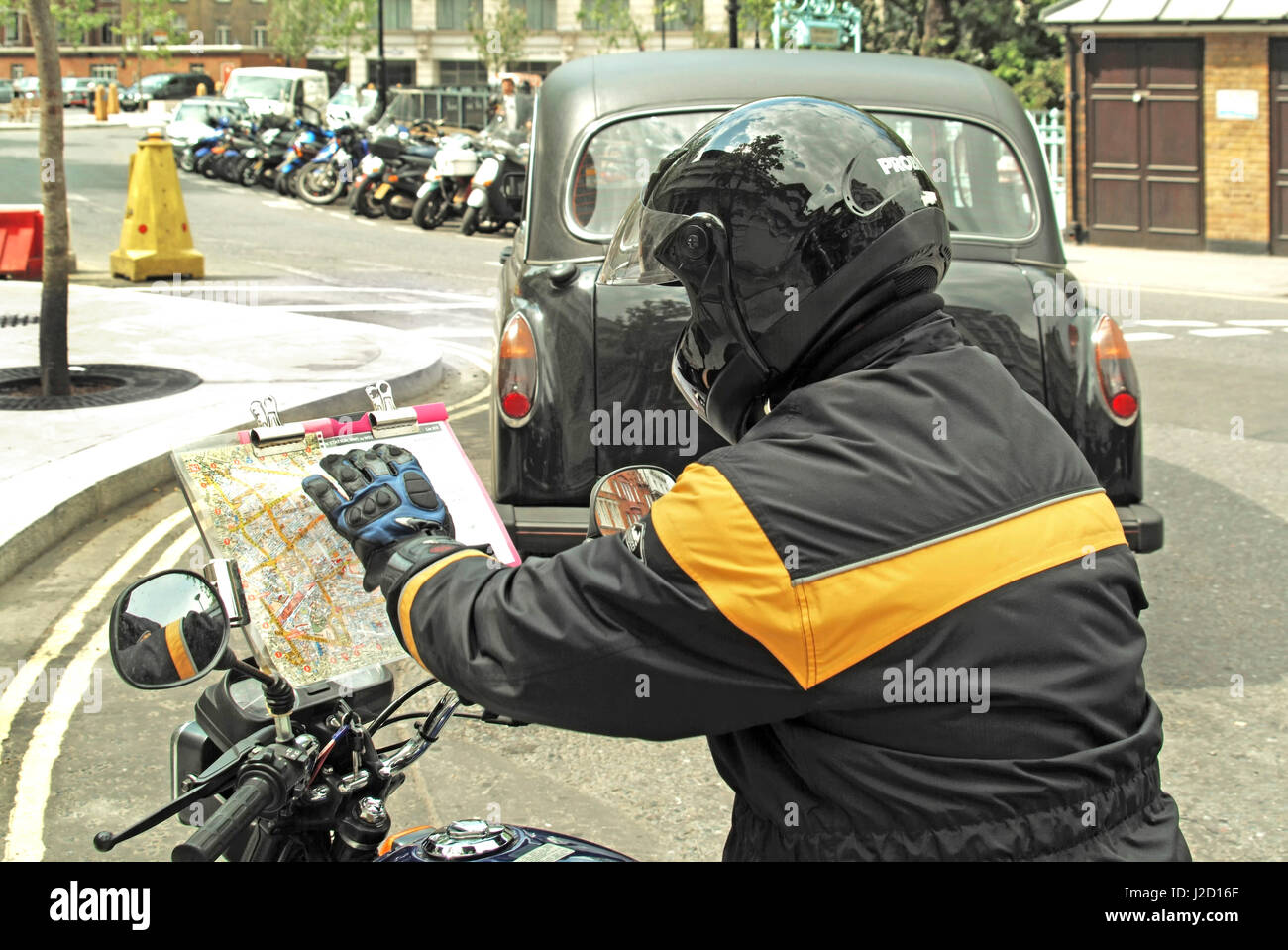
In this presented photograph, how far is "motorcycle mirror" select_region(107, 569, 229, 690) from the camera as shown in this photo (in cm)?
190

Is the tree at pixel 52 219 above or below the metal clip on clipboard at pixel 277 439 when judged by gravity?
above


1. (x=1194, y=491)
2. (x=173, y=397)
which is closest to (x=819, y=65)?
(x=1194, y=491)

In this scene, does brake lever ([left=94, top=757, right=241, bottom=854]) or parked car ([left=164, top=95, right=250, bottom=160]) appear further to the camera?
parked car ([left=164, top=95, right=250, bottom=160])

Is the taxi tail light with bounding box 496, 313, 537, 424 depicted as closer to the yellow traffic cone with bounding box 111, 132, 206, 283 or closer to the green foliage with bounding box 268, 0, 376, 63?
the yellow traffic cone with bounding box 111, 132, 206, 283

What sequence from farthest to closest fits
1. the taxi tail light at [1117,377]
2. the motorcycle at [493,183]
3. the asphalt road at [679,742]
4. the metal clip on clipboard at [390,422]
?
the motorcycle at [493,183] → the taxi tail light at [1117,377] → the asphalt road at [679,742] → the metal clip on clipboard at [390,422]

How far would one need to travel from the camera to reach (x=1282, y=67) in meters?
19.1

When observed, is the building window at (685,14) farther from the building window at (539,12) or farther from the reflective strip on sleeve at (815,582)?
the reflective strip on sleeve at (815,582)

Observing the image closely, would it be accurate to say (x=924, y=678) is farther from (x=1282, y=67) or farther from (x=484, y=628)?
(x=1282, y=67)

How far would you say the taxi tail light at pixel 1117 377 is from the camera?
536 cm

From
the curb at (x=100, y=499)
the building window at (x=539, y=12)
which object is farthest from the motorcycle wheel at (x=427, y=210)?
the building window at (x=539, y=12)

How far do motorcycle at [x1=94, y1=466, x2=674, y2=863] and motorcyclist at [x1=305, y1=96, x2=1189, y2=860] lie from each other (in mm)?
258

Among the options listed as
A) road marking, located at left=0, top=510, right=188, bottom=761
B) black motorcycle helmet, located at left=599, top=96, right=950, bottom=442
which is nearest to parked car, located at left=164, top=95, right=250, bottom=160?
road marking, located at left=0, top=510, right=188, bottom=761

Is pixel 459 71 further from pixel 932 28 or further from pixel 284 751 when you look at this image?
pixel 284 751

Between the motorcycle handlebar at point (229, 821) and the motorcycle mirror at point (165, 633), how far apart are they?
0.57ft
